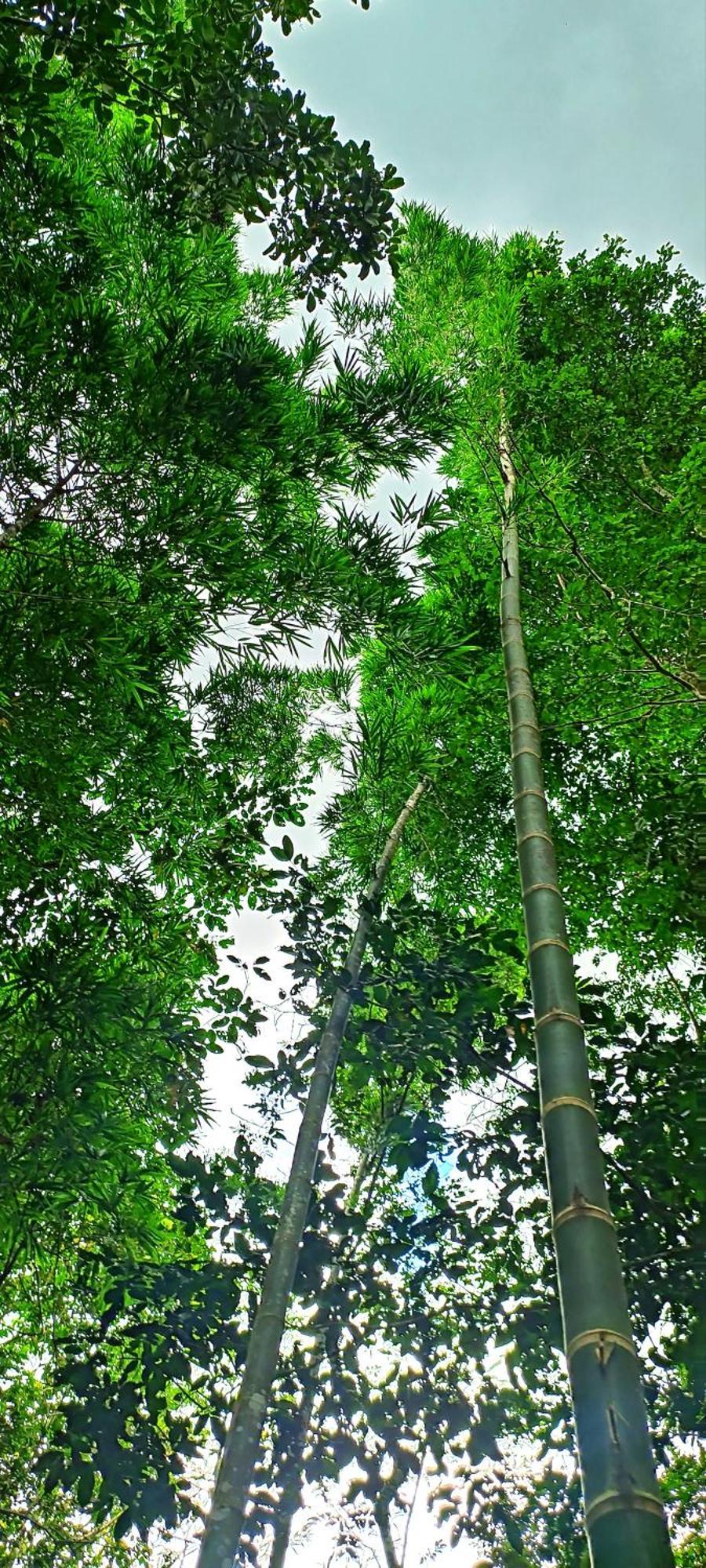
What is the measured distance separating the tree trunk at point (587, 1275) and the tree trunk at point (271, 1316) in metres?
1.20

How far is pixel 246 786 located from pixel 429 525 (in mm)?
1542

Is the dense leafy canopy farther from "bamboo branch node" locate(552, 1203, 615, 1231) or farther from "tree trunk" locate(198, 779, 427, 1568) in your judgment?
"bamboo branch node" locate(552, 1203, 615, 1231)

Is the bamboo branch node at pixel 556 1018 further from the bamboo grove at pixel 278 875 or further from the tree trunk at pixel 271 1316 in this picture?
the tree trunk at pixel 271 1316

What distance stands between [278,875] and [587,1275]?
2158 millimetres

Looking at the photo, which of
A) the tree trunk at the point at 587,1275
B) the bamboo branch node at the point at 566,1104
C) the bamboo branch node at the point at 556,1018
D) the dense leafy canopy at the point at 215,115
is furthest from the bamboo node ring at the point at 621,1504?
the dense leafy canopy at the point at 215,115

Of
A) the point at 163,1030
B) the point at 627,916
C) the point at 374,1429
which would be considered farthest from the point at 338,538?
the point at 374,1429

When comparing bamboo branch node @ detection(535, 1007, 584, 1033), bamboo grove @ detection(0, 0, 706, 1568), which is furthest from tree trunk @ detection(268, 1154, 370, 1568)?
bamboo branch node @ detection(535, 1007, 584, 1033)

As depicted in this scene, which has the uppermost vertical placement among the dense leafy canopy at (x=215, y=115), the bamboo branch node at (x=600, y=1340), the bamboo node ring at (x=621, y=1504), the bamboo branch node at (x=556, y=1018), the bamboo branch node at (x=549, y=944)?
the dense leafy canopy at (x=215, y=115)

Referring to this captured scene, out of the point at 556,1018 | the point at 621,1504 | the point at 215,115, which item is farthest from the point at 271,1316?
the point at 215,115

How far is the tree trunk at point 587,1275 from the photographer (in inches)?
39.3

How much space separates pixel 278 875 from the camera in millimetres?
3260

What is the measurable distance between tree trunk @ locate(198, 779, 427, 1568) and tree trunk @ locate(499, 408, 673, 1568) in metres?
1.20

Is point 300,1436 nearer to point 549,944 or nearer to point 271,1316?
point 271,1316

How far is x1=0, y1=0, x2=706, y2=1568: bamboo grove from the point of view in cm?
211
